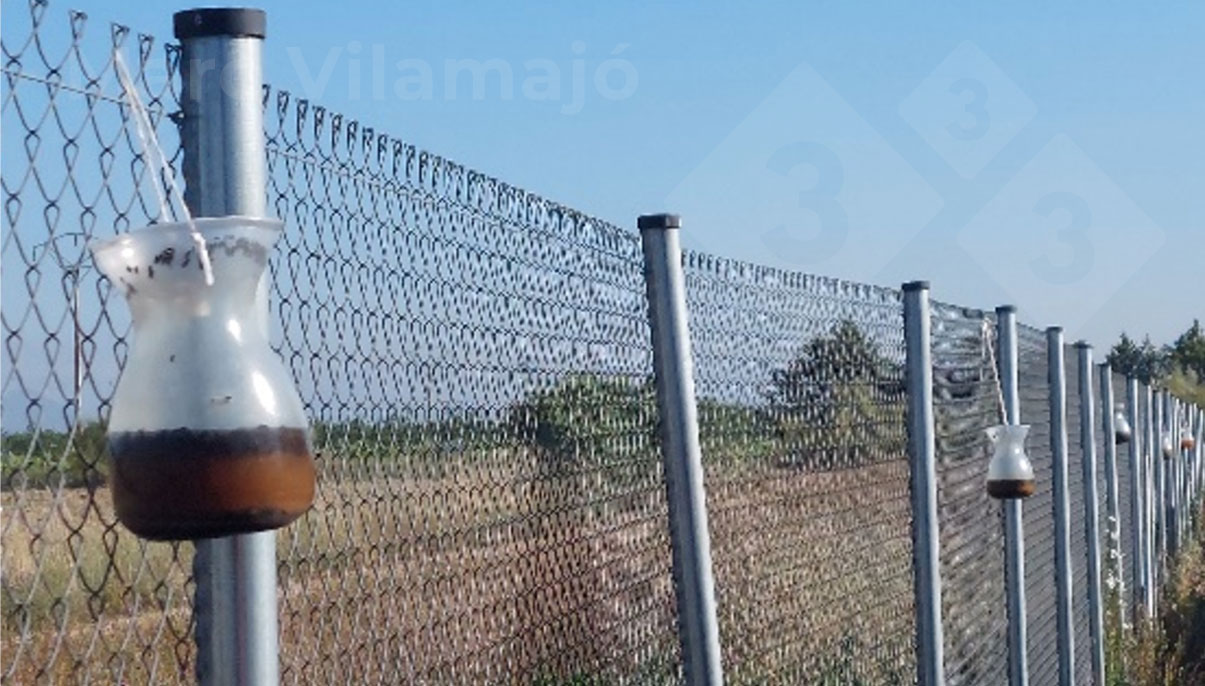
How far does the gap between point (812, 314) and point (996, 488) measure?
128 centimetres

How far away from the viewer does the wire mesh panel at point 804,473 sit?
191 inches

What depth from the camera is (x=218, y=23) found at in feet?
7.64

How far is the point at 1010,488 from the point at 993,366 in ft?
2.71

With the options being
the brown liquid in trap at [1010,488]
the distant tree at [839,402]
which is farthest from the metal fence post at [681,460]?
the brown liquid in trap at [1010,488]

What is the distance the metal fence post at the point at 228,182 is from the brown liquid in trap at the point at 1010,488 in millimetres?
4617

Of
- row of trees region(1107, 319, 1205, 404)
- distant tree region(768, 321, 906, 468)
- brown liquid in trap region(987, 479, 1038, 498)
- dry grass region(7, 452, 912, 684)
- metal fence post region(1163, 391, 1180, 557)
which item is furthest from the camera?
row of trees region(1107, 319, 1205, 404)

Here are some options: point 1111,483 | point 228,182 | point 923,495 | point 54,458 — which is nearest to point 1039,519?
point 1111,483

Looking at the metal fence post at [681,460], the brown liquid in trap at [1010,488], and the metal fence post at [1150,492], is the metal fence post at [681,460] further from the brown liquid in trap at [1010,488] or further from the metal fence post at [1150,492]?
the metal fence post at [1150,492]

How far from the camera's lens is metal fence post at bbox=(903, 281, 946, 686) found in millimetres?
6105

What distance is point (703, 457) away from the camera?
465 cm

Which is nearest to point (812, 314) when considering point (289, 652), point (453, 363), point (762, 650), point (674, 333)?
point (762, 650)

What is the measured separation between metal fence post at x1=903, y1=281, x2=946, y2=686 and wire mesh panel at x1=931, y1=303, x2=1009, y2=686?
44 centimetres

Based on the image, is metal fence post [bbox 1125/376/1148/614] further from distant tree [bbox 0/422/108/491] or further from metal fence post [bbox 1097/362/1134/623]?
distant tree [bbox 0/422/108/491]

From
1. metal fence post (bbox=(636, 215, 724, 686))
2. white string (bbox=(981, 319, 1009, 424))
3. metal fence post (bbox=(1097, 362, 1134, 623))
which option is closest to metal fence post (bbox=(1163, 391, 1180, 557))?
metal fence post (bbox=(1097, 362, 1134, 623))
